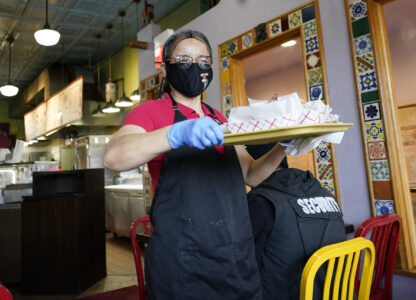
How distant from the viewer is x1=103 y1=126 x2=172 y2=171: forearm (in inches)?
39.3

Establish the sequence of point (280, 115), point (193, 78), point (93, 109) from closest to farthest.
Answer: point (280, 115) → point (193, 78) → point (93, 109)

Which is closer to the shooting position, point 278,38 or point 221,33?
point 278,38

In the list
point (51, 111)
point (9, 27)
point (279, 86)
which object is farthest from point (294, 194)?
point (51, 111)

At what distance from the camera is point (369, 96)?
2.37m


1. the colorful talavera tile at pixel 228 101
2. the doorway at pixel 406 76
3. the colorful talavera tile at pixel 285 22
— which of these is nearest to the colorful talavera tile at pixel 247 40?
the colorful talavera tile at pixel 285 22

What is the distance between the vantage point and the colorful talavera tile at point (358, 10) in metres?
2.39

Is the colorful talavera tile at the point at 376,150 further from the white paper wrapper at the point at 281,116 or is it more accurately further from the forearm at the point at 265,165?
the white paper wrapper at the point at 281,116

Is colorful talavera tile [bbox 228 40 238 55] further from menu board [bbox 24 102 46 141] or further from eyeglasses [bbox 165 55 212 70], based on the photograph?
menu board [bbox 24 102 46 141]

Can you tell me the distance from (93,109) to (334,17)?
6.81 m

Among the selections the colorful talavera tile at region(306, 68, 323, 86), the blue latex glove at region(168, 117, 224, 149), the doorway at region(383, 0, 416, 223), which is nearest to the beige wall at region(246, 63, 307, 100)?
the doorway at region(383, 0, 416, 223)

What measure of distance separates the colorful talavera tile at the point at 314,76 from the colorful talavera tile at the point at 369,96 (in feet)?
1.32

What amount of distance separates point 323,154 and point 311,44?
3.14 feet

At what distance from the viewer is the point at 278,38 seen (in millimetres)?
3045

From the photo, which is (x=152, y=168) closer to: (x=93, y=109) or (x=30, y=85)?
(x=93, y=109)
